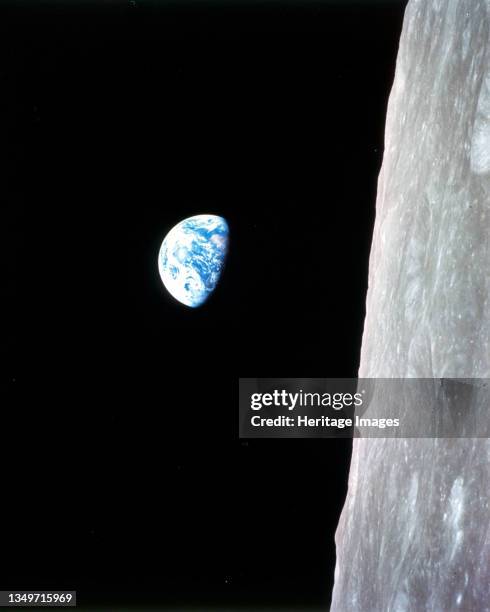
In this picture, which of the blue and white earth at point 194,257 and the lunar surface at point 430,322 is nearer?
the lunar surface at point 430,322

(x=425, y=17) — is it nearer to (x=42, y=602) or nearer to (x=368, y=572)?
(x=368, y=572)

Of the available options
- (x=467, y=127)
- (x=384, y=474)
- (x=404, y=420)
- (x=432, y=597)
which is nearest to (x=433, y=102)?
(x=467, y=127)

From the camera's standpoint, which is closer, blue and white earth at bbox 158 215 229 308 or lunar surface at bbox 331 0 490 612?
lunar surface at bbox 331 0 490 612

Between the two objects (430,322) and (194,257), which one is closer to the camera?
(430,322)
